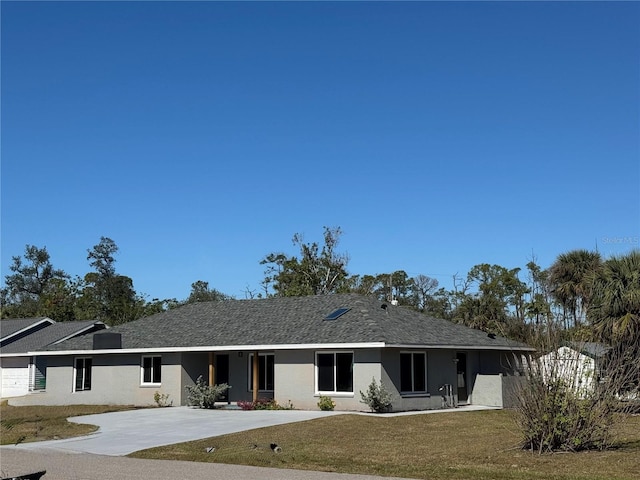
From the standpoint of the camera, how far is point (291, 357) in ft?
94.9

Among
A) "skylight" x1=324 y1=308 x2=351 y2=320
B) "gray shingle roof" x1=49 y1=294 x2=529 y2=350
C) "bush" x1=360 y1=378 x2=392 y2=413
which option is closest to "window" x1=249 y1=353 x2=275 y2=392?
"gray shingle roof" x1=49 y1=294 x2=529 y2=350

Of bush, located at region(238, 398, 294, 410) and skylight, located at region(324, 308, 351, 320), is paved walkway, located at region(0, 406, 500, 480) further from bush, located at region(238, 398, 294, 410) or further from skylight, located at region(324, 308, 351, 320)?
skylight, located at region(324, 308, 351, 320)

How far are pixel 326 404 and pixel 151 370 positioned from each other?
931cm

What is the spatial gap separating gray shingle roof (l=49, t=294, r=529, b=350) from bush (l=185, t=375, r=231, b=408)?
1705mm

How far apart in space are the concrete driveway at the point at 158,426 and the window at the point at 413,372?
336 centimetres

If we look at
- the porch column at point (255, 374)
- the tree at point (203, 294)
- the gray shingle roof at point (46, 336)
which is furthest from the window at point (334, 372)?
the tree at point (203, 294)

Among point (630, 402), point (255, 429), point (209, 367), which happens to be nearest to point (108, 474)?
point (255, 429)

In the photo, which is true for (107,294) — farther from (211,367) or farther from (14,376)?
(211,367)

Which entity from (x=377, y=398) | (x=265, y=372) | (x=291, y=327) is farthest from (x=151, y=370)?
(x=377, y=398)

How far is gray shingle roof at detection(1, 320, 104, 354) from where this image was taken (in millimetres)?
44188

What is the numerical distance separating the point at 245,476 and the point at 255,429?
7.83m

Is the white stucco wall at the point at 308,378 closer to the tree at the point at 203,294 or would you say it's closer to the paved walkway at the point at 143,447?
the paved walkway at the point at 143,447

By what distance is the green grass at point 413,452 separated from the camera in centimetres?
1368

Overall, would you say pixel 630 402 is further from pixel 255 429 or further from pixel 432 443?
pixel 255 429
